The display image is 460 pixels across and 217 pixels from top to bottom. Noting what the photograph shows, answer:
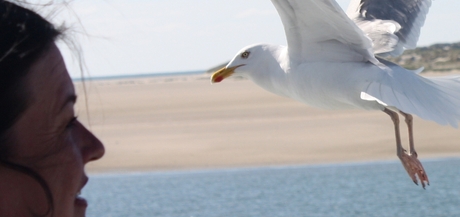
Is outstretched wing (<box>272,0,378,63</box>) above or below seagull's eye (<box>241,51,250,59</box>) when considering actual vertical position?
above

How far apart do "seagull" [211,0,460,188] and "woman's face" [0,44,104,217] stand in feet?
8.21

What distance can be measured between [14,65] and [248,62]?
3346 mm

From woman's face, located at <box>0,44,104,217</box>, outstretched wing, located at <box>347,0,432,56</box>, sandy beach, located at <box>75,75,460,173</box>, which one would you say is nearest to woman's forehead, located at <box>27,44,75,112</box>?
woman's face, located at <box>0,44,104,217</box>

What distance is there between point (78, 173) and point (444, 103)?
9.12 ft

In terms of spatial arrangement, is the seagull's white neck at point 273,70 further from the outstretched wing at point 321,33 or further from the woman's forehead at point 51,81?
the woman's forehead at point 51,81

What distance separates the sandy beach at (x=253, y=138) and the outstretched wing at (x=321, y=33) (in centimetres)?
690

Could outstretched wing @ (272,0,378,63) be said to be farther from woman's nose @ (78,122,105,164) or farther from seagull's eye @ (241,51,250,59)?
woman's nose @ (78,122,105,164)

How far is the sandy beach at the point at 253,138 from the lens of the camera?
38.0ft

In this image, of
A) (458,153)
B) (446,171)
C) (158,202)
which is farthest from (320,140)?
(158,202)

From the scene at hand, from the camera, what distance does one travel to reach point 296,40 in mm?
3594

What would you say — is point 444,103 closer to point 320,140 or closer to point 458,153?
point 458,153

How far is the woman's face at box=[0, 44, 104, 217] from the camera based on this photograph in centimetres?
71

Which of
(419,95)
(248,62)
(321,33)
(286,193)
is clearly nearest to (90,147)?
(419,95)

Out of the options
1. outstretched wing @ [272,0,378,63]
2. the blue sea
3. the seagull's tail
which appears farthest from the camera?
the blue sea
